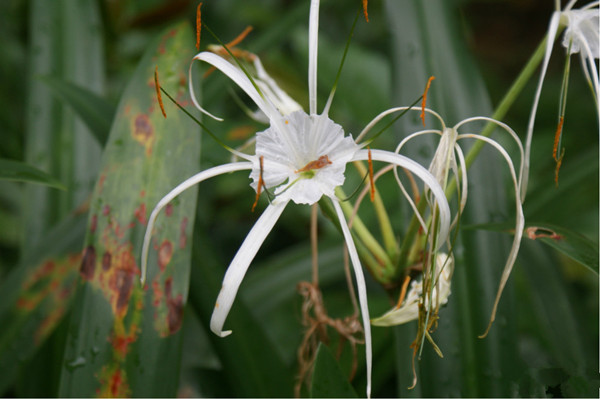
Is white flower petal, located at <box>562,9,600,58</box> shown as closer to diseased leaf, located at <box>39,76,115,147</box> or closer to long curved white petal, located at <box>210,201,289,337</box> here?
long curved white petal, located at <box>210,201,289,337</box>

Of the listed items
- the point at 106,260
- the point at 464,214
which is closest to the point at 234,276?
the point at 106,260

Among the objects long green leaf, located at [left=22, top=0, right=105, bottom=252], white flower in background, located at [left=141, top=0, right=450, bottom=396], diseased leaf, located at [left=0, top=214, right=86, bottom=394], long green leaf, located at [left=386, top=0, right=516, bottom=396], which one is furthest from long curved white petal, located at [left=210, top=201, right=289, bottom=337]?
long green leaf, located at [left=22, top=0, right=105, bottom=252]

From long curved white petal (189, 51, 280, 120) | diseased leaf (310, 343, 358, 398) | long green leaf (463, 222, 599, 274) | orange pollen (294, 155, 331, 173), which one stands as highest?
long curved white petal (189, 51, 280, 120)

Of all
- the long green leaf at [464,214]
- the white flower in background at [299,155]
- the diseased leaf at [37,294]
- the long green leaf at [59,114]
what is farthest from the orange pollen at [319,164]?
the long green leaf at [59,114]

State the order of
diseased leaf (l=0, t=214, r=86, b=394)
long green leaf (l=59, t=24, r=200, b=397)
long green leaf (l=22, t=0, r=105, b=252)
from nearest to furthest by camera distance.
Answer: long green leaf (l=59, t=24, r=200, b=397), diseased leaf (l=0, t=214, r=86, b=394), long green leaf (l=22, t=0, r=105, b=252)

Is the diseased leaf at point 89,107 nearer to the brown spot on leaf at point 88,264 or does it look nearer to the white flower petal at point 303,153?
the brown spot on leaf at point 88,264

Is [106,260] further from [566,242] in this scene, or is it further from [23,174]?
[566,242]
